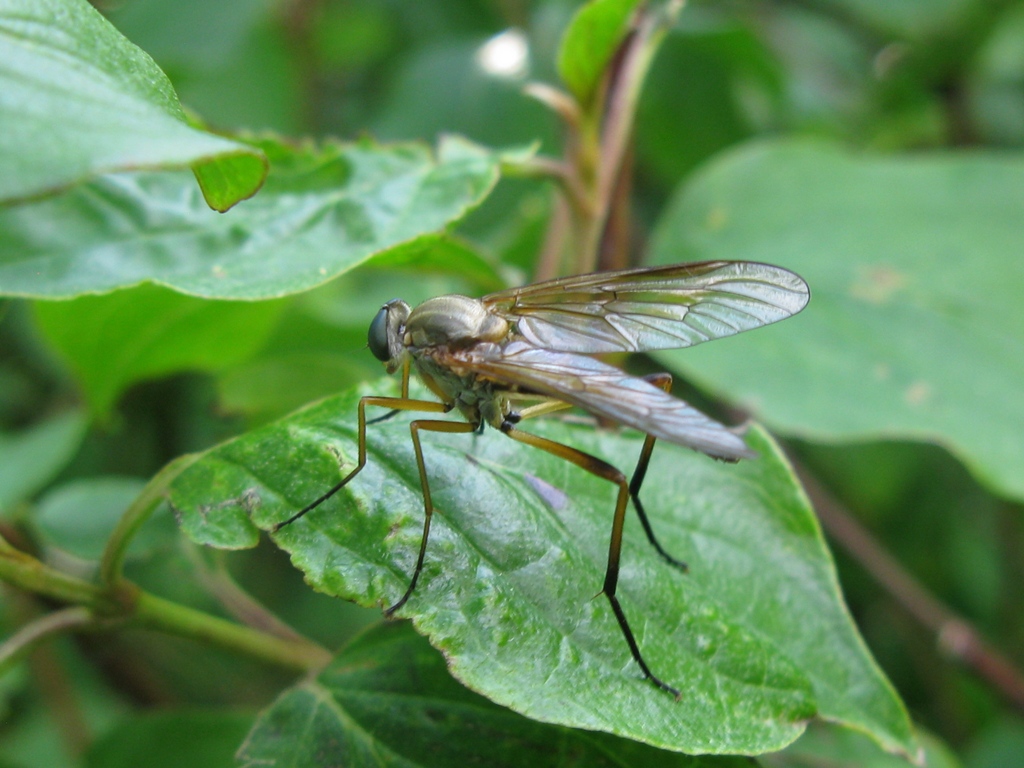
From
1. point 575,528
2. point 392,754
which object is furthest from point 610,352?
point 392,754

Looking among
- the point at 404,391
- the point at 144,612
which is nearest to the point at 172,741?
the point at 144,612

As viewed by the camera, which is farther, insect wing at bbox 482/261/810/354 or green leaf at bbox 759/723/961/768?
green leaf at bbox 759/723/961/768

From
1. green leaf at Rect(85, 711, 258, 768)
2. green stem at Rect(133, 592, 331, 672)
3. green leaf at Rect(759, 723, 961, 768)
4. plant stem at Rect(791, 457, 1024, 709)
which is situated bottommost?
green leaf at Rect(759, 723, 961, 768)

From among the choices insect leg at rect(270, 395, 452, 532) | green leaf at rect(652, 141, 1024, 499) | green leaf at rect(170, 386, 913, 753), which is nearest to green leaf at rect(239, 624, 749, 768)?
green leaf at rect(170, 386, 913, 753)

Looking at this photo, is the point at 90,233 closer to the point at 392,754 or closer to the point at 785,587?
the point at 392,754

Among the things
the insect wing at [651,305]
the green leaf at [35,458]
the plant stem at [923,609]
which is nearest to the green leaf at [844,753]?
the plant stem at [923,609]

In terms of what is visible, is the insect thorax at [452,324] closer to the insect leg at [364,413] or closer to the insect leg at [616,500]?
the insect leg at [364,413]

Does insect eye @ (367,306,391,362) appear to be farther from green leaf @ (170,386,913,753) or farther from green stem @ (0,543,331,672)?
green stem @ (0,543,331,672)
